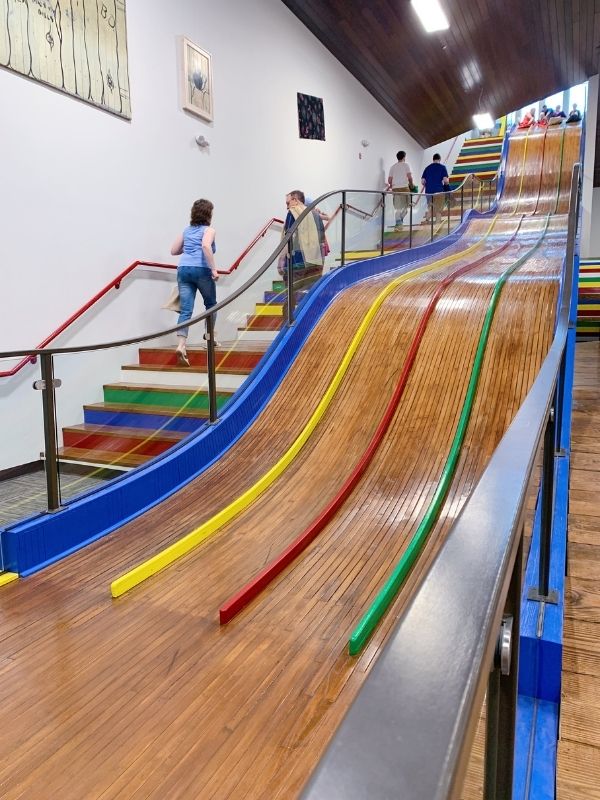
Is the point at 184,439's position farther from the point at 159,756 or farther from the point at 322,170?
the point at 322,170

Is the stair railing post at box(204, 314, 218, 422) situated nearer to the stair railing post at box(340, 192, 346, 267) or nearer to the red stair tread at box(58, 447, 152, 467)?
the red stair tread at box(58, 447, 152, 467)

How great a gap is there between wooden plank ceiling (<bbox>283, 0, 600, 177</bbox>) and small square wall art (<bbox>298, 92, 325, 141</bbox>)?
1.21m

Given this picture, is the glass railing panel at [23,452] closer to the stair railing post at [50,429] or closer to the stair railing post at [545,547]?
the stair railing post at [50,429]

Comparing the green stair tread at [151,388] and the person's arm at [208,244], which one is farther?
the person's arm at [208,244]

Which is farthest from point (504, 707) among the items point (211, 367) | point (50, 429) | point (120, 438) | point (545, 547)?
point (211, 367)

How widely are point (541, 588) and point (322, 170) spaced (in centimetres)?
978

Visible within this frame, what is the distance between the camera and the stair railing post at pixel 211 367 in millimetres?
4238

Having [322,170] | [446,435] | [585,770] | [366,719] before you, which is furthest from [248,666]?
[322,170]

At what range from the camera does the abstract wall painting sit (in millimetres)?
4836

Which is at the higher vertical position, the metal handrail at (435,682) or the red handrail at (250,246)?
the red handrail at (250,246)

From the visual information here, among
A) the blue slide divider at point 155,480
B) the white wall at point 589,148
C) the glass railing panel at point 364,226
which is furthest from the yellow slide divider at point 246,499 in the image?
the white wall at point 589,148

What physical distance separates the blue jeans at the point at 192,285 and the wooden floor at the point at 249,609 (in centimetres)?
118

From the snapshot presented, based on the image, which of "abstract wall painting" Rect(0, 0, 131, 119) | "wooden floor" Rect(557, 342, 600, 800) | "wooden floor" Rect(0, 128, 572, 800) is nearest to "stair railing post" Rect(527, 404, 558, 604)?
"wooden floor" Rect(557, 342, 600, 800)

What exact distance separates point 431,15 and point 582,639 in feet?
34.2
